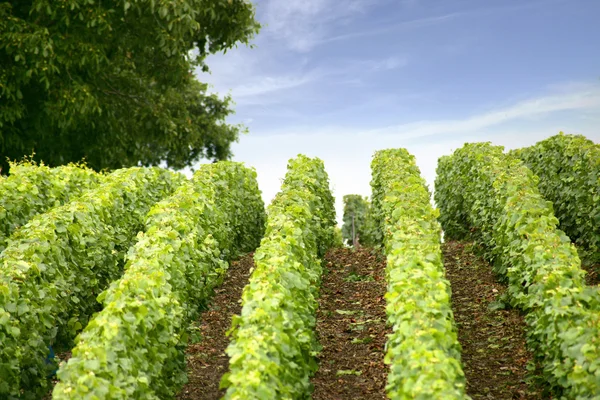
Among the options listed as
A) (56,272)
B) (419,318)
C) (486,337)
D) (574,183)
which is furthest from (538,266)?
(56,272)

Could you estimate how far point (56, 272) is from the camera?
10.4 meters

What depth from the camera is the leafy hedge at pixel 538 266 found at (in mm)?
7305

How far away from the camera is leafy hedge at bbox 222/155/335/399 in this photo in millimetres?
6750

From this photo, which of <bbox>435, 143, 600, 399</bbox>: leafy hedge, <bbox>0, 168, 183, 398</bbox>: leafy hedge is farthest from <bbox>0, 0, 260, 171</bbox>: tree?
<bbox>435, 143, 600, 399</bbox>: leafy hedge

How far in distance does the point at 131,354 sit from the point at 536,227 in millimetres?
5798

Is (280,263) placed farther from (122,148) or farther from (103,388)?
(122,148)

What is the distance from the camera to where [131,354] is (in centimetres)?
761

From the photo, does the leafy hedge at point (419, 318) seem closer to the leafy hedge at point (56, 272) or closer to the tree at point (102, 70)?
the leafy hedge at point (56, 272)

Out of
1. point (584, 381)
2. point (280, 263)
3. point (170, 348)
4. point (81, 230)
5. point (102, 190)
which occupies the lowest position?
point (584, 381)

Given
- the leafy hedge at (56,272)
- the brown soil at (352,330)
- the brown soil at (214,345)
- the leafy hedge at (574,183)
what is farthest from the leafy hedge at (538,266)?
the leafy hedge at (56,272)

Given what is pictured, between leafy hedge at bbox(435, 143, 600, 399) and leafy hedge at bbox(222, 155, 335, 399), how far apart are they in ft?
9.28

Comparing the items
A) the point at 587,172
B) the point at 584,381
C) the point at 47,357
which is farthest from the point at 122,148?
the point at 584,381

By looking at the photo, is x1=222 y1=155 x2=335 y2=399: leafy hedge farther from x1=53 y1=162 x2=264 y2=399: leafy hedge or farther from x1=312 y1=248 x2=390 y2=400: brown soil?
x1=53 y1=162 x2=264 y2=399: leafy hedge

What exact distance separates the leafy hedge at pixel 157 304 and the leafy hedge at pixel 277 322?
102 cm
